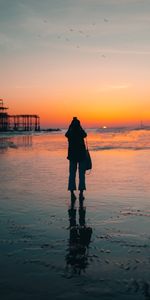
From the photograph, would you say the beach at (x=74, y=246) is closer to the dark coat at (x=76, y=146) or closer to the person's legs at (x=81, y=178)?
A: the person's legs at (x=81, y=178)

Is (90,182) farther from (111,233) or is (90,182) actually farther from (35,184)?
(111,233)

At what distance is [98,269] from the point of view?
4.55 metres

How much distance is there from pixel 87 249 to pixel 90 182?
275 inches

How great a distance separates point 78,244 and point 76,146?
4.87m

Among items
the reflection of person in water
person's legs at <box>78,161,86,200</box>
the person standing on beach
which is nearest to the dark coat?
the person standing on beach

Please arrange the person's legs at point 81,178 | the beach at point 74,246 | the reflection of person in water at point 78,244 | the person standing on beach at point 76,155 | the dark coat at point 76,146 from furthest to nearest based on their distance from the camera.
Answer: the dark coat at point 76,146
the person standing on beach at point 76,155
the person's legs at point 81,178
the reflection of person in water at point 78,244
the beach at point 74,246

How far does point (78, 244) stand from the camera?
5.59 m

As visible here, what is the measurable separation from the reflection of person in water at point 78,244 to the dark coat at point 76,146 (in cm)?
268

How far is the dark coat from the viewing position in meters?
10.2

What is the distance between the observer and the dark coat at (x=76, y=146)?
10191mm

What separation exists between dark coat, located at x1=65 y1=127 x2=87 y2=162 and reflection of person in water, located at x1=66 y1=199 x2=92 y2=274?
8.80 ft

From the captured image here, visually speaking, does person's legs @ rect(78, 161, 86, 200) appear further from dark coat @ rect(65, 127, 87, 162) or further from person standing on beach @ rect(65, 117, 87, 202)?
dark coat @ rect(65, 127, 87, 162)

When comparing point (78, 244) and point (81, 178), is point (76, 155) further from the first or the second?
point (78, 244)

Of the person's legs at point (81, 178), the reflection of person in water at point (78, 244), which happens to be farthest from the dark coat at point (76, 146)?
the reflection of person in water at point (78, 244)
